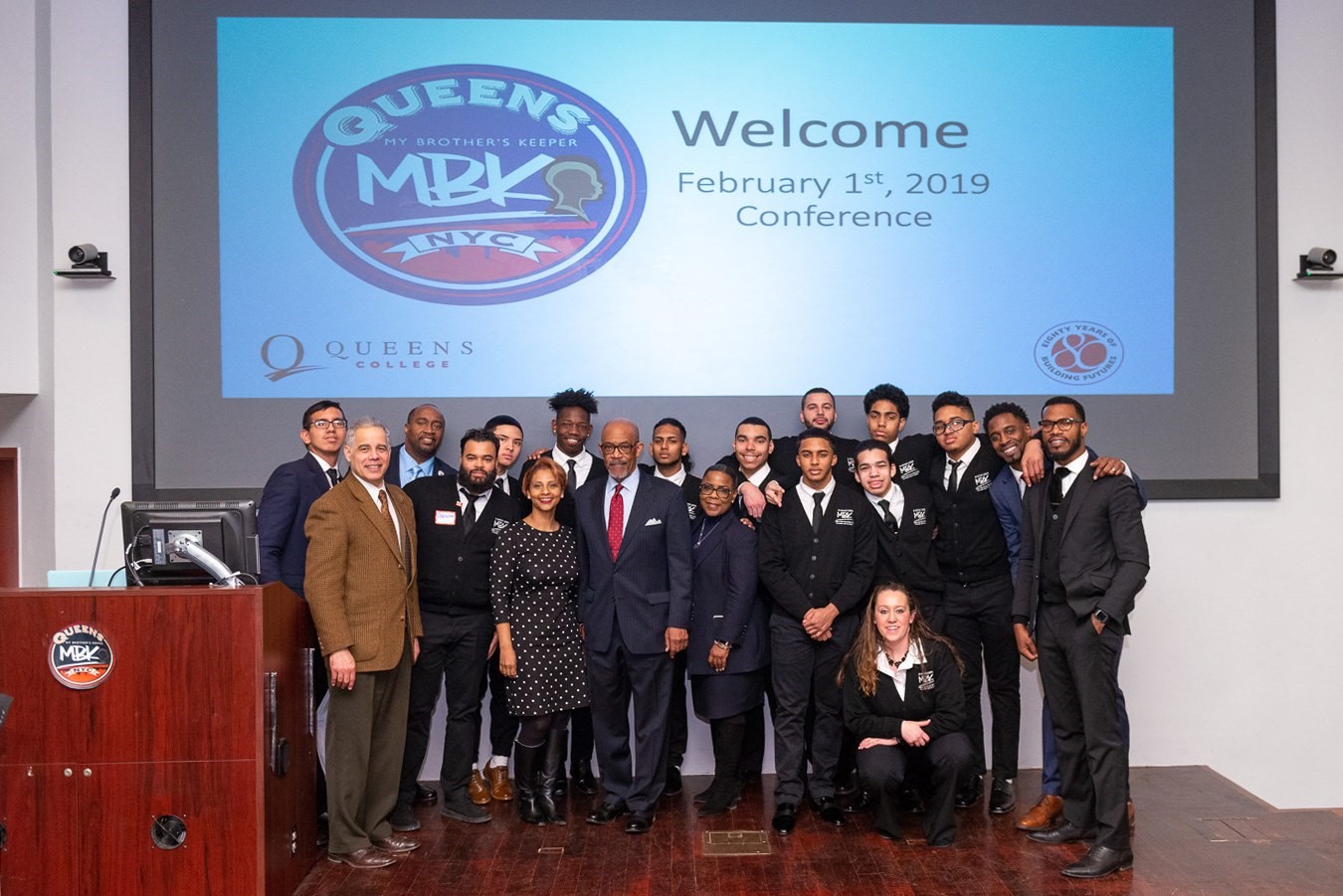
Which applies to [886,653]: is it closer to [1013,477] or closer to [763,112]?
[1013,477]

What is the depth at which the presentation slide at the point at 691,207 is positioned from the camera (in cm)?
570

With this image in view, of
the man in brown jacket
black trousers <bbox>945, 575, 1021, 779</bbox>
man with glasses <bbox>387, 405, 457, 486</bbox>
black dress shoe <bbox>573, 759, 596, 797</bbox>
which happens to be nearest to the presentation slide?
man with glasses <bbox>387, 405, 457, 486</bbox>

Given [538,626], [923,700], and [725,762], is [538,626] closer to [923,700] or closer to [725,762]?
[725,762]

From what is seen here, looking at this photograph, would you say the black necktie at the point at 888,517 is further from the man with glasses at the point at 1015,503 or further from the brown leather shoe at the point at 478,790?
the brown leather shoe at the point at 478,790

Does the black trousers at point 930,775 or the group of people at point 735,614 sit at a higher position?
the group of people at point 735,614

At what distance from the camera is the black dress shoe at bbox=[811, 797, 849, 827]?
4561 millimetres

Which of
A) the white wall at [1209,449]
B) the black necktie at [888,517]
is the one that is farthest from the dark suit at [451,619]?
the black necktie at [888,517]

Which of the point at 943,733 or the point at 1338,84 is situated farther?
the point at 1338,84

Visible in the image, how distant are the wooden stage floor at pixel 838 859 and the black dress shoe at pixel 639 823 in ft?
0.11

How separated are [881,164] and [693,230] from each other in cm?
109

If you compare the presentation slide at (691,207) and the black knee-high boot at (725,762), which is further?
the presentation slide at (691,207)

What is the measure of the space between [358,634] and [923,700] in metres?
2.25

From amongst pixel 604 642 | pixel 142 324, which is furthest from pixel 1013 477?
pixel 142 324

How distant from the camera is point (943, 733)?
4.37m
